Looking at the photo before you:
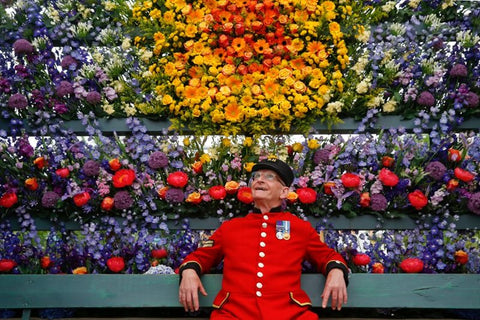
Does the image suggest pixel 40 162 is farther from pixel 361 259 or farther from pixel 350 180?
pixel 361 259

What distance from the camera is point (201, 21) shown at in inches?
137

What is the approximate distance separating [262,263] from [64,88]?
2.01 meters

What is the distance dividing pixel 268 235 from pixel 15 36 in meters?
2.57

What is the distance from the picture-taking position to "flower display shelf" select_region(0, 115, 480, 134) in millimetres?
3326

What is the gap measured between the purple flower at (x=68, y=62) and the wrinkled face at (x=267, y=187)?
1.79 metres

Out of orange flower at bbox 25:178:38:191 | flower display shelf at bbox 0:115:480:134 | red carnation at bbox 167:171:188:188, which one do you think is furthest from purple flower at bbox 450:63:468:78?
orange flower at bbox 25:178:38:191

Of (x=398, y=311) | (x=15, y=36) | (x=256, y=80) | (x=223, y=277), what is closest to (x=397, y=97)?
(x=256, y=80)

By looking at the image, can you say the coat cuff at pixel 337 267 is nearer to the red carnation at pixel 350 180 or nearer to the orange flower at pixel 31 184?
the red carnation at pixel 350 180

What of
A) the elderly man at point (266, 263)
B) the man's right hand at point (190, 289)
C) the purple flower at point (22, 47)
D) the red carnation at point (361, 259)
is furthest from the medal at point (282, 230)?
the purple flower at point (22, 47)

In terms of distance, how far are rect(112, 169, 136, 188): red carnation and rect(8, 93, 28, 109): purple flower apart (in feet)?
3.10

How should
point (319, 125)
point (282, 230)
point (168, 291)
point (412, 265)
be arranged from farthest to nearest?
point (319, 125) → point (412, 265) → point (168, 291) → point (282, 230)

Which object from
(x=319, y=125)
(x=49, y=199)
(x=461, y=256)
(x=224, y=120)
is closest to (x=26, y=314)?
(x=49, y=199)

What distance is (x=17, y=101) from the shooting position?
3326 millimetres

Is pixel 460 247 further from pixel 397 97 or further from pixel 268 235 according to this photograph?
pixel 268 235
